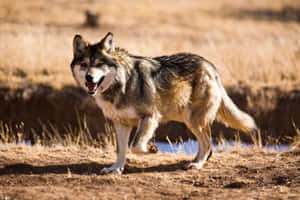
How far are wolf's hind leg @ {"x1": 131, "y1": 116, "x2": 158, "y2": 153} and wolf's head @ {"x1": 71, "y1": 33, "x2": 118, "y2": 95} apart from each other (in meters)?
0.63

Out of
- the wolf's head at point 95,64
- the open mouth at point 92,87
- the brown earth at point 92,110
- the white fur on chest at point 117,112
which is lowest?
the brown earth at point 92,110

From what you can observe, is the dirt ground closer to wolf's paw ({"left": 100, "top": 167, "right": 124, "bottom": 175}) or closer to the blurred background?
wolf's paw ({"left": 100, "top": 167, "right": 124, "bottom": 175})

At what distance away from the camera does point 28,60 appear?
11297 mm

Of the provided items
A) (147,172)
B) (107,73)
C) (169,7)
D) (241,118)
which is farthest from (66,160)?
(169,7)

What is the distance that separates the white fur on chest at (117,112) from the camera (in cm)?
529

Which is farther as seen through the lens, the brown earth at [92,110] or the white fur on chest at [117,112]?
the brown earth at [92,110]

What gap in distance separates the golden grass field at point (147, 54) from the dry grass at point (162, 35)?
0.04m

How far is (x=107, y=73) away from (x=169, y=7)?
68.1 ft

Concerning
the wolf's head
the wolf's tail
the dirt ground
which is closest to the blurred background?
the dirt ground

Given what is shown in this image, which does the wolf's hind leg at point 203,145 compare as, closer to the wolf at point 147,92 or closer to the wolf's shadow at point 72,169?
the wolf at point 147,92

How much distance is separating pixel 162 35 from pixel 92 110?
802 centimetres

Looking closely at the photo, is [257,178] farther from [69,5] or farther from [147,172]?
[69,5]

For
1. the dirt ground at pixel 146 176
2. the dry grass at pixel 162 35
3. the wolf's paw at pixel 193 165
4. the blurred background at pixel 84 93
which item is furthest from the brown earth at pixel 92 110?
the wolf's paw at pixel 193 165

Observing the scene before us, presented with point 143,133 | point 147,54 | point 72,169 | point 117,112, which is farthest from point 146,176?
point 147,54
